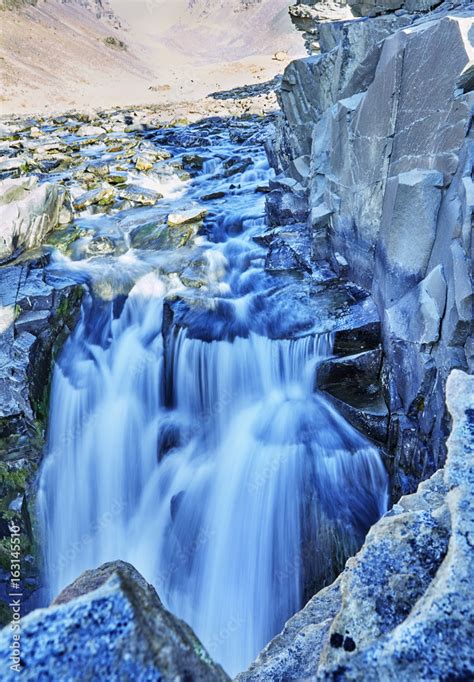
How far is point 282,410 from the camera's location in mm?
4914

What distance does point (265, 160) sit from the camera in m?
12.7

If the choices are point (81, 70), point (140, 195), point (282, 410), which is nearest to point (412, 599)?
point (282, 410)

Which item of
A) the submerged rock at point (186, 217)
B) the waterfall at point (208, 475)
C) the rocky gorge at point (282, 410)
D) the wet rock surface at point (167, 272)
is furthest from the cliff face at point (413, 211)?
the submerged rock at point (186, 217)

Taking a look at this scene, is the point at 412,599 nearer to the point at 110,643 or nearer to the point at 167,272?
the point at 110,643

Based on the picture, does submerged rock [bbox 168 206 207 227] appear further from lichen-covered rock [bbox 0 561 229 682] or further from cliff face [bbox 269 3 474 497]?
lichen-covered rock [bbox 0 561 229 682]

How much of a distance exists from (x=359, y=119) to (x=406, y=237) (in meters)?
2.01

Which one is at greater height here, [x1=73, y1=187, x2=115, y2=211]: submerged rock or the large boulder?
[x1=73, y1=187, x2=115, y2=211]: submerged rock

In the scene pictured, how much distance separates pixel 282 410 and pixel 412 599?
3.62 meters

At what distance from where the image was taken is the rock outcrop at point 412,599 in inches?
42.3

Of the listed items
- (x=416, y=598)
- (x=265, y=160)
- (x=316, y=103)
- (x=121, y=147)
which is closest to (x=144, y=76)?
(x=121, y=147)

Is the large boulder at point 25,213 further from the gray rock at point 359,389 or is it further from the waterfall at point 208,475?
the gray rock at point 359,389

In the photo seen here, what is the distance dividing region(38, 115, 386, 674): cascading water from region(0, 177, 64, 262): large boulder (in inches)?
76.9

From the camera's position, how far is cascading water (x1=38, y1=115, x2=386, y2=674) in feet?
13.0

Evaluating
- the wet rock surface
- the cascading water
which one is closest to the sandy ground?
the wet rock surface
